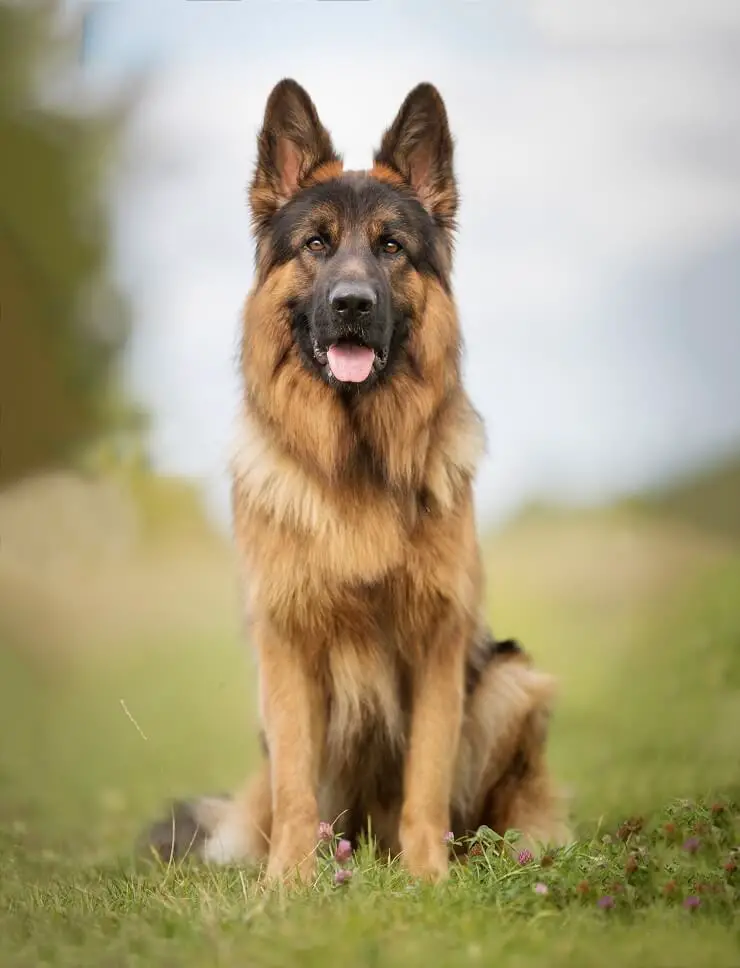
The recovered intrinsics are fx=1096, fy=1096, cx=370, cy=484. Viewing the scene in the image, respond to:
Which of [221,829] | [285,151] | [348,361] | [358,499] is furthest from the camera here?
[221,829]

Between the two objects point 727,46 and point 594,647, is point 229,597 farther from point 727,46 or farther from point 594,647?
point 727,46

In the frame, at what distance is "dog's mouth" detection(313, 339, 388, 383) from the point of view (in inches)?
150

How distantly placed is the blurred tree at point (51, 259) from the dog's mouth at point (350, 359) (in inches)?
73.3

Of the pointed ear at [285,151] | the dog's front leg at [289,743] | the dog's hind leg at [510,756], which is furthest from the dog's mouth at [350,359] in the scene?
the dog's hind leg at [510,756]

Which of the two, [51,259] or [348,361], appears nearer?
[348,361]

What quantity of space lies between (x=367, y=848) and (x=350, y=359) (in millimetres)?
1650

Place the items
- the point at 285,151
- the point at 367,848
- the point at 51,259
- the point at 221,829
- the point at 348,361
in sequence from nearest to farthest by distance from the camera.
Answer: the point at 367,848, the point at 348,361, the point at 285,151, the point at 221,829, the point at 51,259

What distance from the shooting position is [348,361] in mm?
3807

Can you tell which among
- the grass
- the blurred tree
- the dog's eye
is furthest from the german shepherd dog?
the blurred tree

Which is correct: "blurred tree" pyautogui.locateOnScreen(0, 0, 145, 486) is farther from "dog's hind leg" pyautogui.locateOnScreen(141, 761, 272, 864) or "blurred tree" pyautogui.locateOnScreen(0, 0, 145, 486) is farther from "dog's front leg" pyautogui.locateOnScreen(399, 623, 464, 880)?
"dog's front leg" pyautogui.locateOnScreen(399, 623, 464, 880)

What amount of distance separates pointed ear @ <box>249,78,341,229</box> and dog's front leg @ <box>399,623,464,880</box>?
1.71 m

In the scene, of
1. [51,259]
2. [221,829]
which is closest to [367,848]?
[221,829]

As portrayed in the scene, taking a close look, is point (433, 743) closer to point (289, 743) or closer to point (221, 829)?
point (289, 743)

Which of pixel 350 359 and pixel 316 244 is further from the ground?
pixel 316 244
